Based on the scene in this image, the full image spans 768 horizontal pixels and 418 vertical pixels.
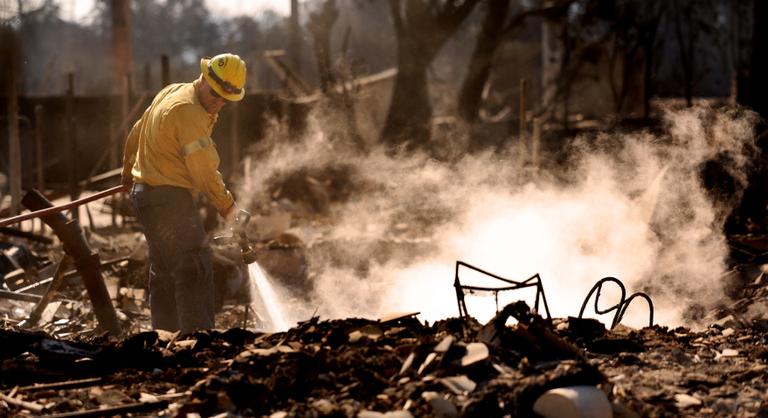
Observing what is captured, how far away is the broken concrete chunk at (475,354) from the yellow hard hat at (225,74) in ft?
9.18

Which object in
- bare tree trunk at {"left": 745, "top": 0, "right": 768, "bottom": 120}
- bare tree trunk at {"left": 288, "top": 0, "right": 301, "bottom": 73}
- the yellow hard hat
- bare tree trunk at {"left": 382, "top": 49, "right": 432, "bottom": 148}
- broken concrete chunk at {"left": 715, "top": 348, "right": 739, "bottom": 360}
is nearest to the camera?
broken concrete chunk at {"left": 715, "top": 348, "right": 739, "bottom": 360}

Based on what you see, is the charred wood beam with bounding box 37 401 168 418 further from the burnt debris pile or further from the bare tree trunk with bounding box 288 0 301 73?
the bare tree trunk with bounding box 288 0 301 73

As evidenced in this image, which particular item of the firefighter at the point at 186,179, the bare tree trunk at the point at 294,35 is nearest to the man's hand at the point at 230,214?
the firefighter at the point at 186,179

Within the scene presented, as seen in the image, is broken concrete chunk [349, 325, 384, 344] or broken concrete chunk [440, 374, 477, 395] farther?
broken concrete chunk [349, 325, 384, 344]

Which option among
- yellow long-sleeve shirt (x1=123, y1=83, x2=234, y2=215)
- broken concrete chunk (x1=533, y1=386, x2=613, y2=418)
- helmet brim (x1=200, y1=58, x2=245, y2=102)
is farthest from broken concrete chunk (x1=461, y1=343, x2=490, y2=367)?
helmet brim (x1=200, y1=58, x2=245, y2=102)

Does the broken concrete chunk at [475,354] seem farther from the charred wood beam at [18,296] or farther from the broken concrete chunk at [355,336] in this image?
the charred wood beam at [18,296]

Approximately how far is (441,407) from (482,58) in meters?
15.0

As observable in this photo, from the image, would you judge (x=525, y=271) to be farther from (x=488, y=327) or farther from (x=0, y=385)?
(x=0, y=385)

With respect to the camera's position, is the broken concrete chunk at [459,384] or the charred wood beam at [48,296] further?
the charred wood beam at [48,296]

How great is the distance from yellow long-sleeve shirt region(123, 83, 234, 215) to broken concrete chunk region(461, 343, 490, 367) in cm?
250

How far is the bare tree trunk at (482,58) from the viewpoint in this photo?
59.8 feet

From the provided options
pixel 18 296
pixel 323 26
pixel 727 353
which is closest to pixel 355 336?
pixel 727 353

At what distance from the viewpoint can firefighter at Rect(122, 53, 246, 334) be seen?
6.30m

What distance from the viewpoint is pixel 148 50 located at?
58219 millimetres
